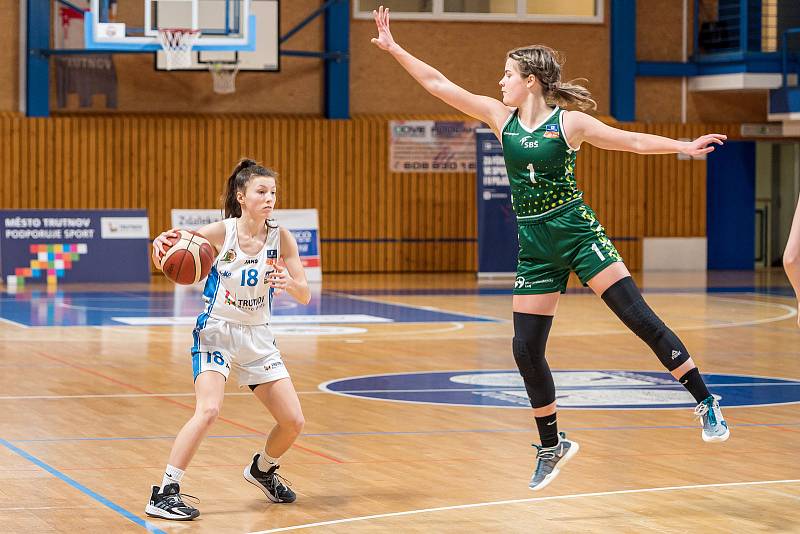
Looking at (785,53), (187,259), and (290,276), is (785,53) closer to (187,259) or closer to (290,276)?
(290,276)

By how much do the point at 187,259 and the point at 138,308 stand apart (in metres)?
11.9

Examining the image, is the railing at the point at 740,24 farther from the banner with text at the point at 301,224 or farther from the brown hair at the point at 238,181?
the brown hair at the point at 238,181

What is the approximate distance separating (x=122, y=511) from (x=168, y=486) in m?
0.28

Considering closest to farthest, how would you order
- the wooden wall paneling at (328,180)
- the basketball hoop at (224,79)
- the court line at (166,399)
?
1. the court line at (166,399)
2. the basketball hoop at (224,79)
3. the wooden wall paneling at (328,180)

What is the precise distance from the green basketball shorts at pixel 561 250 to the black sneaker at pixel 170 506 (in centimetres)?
172

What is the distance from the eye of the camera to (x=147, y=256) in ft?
74.7

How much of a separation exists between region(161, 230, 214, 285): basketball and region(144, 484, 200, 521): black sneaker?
914 millimetres

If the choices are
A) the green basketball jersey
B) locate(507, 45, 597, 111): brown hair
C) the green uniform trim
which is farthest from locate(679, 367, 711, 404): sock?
locate(507, 45, 597, 111): brown hair

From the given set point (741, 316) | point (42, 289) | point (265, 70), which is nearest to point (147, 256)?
point (42, 289)

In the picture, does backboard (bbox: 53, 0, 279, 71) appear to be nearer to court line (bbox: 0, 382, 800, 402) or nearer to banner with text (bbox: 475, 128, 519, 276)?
banner with text (bbox: 475, 128, 519, 276)

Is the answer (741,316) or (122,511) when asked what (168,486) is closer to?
(122,511)

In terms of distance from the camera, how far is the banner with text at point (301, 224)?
23.8 meters

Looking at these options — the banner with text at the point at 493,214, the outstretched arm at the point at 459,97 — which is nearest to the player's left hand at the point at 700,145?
the outstretched arm at the point at 459,97

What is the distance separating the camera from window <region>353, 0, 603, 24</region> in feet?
87.2
